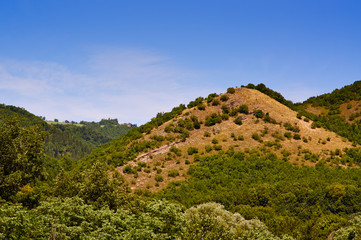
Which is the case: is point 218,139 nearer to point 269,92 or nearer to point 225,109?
point 225,109

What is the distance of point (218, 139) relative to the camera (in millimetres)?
88562

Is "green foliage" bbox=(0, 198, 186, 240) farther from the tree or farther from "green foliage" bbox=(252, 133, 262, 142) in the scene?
"green foliage" bbox=(252, 133, 262, 142)

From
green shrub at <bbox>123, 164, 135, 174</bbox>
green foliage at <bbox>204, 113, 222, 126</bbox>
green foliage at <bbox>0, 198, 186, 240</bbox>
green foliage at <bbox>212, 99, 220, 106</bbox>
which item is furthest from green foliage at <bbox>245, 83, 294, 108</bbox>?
green foliage at <bbox>0, 198, 186, 240</bbox>

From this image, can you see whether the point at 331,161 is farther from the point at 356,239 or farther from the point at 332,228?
the point at 356,239

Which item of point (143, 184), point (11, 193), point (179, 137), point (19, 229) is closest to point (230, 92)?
point (179, 137)

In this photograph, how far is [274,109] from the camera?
330 ft

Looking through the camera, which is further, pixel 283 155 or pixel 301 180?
pixel 283 155

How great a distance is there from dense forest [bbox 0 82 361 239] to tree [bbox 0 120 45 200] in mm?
116

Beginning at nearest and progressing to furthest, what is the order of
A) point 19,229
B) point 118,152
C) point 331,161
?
point 19,229
point 331,161
point 118,152

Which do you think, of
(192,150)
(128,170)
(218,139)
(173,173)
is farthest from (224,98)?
(128,170)

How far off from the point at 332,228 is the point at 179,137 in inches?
1910

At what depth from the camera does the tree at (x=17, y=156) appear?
37781mm

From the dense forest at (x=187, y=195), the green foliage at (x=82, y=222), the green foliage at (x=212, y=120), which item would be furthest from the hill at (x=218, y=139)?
the green foliage at (x=82, y=222)

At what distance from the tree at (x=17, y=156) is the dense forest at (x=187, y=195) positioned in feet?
0.38
